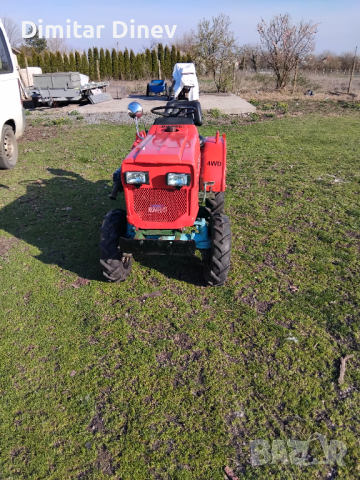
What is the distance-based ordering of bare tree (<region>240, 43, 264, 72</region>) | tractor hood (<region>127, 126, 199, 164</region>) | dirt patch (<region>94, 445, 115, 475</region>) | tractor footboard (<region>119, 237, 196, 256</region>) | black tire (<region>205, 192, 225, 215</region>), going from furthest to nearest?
1. bare tree (<region>240, 43, 264, 72</region>)
2. black tire (<region>205, 192, 225, 215</region>)
3. tractor footboard (<region>119, 237, 196, 256</region>)
4. tractor hood (<region>127, 126, 199, 164</region>)
5. dirt patch (<region>94, 445, 115, 475</region>)

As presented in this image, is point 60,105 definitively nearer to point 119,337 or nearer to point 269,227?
point 269,227

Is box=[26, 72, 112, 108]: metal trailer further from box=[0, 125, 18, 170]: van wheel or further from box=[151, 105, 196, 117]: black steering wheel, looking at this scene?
box=[151, 105, 196, 117]: black steering wheel

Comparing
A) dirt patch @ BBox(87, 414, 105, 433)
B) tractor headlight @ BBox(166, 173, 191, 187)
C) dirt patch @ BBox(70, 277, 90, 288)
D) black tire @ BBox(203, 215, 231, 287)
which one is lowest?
dirt patch @ BBox(87, 414, 105, 433)

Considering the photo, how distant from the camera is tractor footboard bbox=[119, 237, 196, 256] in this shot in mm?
3352

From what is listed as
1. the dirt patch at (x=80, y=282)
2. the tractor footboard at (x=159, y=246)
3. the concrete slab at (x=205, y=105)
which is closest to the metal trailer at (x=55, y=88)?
the concrete slab at (x=205, y=105)

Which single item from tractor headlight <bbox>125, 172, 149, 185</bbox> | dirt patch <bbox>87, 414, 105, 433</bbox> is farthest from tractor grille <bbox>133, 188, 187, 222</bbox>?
dirt patch <bbox>87, 414, 105, 433</bbox>

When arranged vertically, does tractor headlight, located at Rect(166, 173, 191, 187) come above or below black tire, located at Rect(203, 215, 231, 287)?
above

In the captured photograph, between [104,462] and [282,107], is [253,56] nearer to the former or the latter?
[282,107]

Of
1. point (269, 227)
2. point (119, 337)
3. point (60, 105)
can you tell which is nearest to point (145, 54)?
point (60, 105)

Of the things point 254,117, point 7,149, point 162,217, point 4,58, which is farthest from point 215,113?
point 162,217

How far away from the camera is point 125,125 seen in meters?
11.9

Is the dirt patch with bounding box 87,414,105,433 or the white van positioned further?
the white van

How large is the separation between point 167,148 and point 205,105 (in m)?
12.3

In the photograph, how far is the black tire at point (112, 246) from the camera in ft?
11.8
